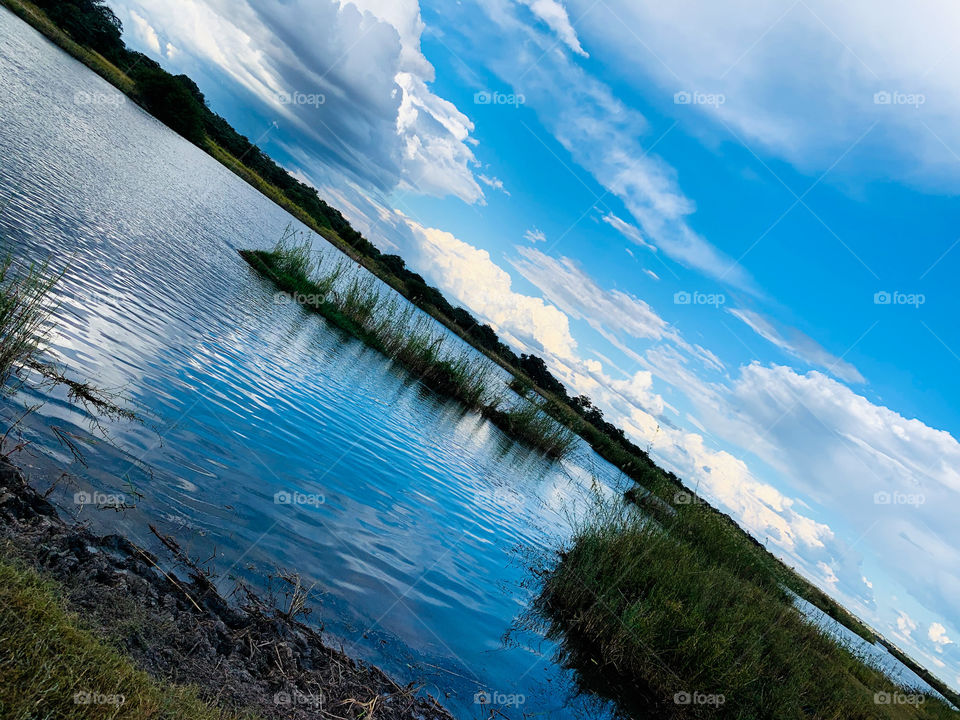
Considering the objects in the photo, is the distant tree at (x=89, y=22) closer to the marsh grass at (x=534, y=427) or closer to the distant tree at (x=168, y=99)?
the distant tree at (x=168, y=99)

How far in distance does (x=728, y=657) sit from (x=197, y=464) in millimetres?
8033

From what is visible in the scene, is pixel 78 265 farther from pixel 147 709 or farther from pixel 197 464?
pixel 147 709

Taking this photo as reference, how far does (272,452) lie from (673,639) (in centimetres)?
690

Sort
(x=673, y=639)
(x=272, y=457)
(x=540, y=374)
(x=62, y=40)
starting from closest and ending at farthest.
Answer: (x=673, y=639) → (x=272, y=457) → (x=62, y=40) → (x=540, y=374)

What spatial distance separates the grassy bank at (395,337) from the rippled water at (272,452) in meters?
2.45

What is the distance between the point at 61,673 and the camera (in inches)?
95.3

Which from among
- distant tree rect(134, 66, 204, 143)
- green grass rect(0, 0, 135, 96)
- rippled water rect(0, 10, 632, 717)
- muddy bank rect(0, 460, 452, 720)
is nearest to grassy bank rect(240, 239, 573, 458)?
rippled water rect(0, 10, 632, 717)

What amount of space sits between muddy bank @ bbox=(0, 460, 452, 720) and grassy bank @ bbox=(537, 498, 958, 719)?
4.19 metres

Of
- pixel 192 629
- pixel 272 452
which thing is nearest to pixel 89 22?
pixel 272 452

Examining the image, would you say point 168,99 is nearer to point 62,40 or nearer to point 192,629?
point 62,40

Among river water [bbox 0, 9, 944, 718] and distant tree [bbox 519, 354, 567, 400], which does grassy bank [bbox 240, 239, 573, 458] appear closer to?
river water [bbox 0, 9, 944, 718]

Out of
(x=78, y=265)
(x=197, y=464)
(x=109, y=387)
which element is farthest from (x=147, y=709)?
(x=78, y=265)

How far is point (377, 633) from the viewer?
5.61m

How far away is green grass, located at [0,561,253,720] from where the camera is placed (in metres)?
2.25
